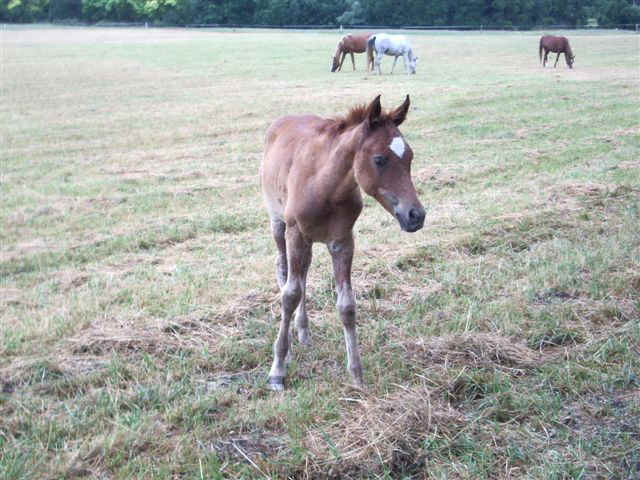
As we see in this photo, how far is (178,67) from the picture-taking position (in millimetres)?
31297

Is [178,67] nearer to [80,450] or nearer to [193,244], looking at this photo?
[193,244]

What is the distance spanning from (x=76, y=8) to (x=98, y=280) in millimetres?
85351

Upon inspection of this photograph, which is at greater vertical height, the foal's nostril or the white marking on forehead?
the white marking on forehead

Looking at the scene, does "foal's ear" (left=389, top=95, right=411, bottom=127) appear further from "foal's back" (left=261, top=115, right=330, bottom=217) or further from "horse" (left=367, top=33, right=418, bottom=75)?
"horse" (left=367, top=33, right=418, bottom=75)

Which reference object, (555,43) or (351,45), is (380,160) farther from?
(555,43)

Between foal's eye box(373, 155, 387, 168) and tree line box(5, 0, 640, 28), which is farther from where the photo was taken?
tree line box(5, 0, 640, 28)

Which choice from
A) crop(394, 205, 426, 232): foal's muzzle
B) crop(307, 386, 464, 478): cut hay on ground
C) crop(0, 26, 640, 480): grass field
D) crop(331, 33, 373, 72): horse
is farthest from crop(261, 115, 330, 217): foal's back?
crop(331, 33, 373, 72): horse

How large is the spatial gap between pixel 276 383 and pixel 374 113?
1891mm

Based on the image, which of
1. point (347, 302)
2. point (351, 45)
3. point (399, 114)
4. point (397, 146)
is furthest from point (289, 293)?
point (351, 45)

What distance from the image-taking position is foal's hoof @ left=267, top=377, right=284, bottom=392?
4574 mm

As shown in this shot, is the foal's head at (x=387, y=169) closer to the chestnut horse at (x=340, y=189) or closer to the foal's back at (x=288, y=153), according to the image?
the chestnut horse at (x=340, y=189)

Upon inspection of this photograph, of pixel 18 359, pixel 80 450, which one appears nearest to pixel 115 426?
pixel 80 450

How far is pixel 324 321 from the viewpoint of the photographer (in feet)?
18.4

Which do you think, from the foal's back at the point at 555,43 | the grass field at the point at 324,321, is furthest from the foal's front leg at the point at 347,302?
the foal's back at the point at 555,43
